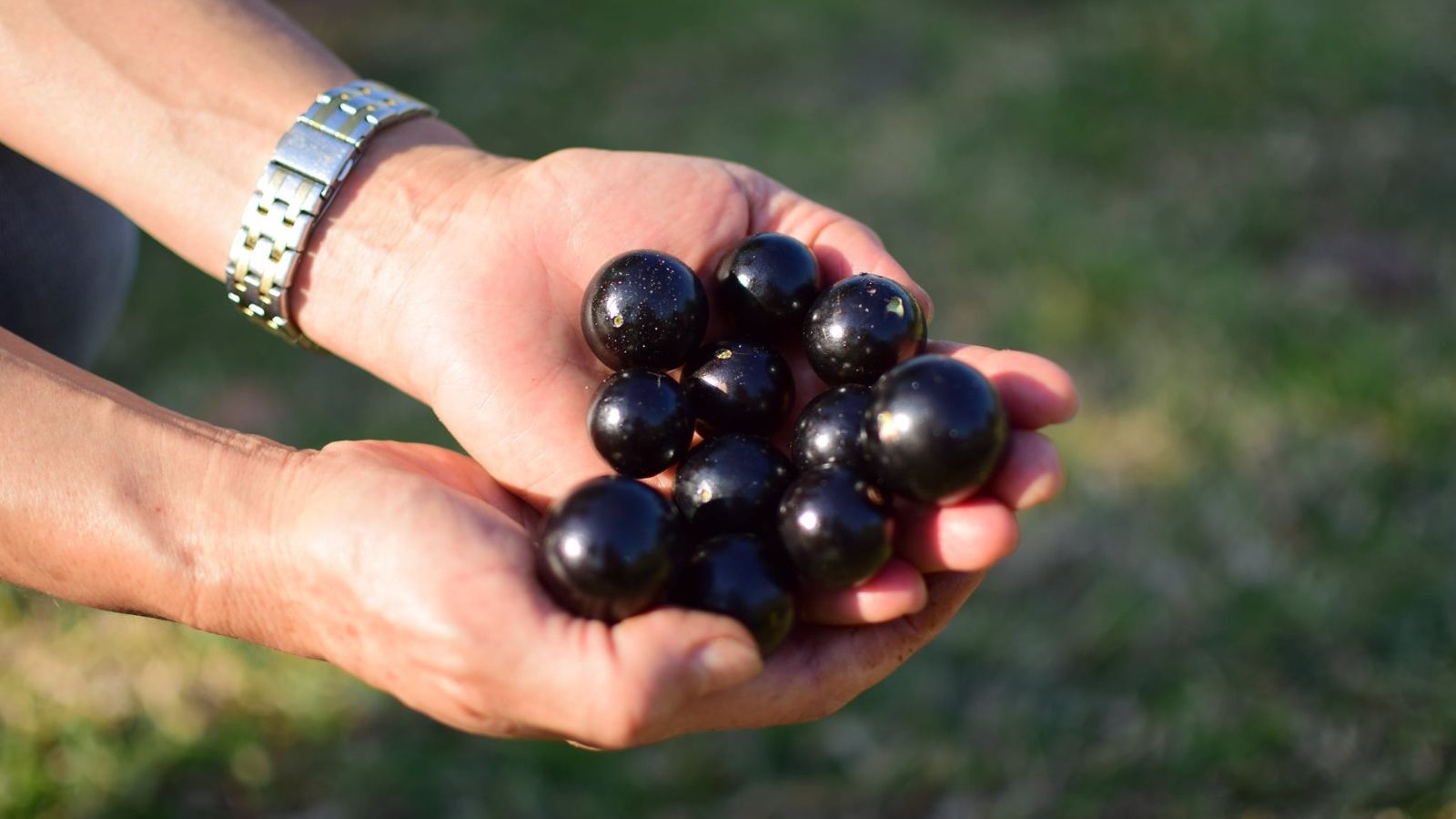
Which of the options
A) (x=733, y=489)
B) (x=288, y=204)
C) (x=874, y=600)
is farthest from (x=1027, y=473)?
(x=288, y=204)

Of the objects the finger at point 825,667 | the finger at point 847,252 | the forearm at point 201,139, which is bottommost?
the finger at point 825,667

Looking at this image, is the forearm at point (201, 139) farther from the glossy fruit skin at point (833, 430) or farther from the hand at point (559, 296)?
the glossy fruit skin at point (833, 430)

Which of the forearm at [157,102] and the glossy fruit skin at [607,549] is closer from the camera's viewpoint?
the glossy fruit skin at [607,549]

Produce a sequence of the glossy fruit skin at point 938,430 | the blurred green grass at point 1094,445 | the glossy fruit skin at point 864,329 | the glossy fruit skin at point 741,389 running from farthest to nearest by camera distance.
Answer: the blurred green grass at point 1094,445 < the glossy fruit skin at point 741,389 < the glossy fruit skin at point 864,329 < the glossy fruit skin at point 938,430

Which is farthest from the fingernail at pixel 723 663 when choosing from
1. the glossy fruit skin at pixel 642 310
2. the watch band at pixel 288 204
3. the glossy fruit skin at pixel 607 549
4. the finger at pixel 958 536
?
the watch band at pixel 288 204

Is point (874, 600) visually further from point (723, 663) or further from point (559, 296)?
point (559, 296)

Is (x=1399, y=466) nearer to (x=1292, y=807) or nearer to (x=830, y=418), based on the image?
(x=1292, y=807)

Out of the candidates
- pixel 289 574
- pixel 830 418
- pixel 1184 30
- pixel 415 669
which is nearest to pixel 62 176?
pixel 289 574
